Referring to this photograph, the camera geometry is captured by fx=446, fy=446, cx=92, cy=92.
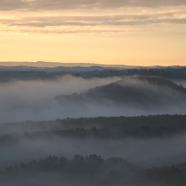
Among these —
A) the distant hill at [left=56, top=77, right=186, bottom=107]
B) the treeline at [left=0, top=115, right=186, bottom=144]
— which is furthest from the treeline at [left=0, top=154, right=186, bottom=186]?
the distant hill at [left=56, top=77, right=186, bottom=107]

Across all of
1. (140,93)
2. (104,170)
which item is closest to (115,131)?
(104,170)

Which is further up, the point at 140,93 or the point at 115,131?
the point at 115,131

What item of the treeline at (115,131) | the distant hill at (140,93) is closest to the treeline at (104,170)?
the treeline at (115,131)

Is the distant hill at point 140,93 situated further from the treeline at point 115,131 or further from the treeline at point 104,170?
the treeline at point 104,170

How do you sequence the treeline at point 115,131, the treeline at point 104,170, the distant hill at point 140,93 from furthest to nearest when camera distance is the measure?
1. the distant hill at point 140,93
2. the treeline at point 115,131
3. the treeline at point 104,170

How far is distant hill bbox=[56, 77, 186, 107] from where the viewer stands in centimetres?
17975

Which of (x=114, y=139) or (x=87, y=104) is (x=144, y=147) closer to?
(x=114, y=139)

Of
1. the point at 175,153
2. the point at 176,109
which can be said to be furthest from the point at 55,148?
the point at 176,109

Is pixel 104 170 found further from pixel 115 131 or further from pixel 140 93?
pixel 140 93

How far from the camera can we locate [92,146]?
90.4m

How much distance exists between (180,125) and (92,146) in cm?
2736

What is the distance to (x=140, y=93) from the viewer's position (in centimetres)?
18188

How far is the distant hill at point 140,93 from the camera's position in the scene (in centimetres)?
17975

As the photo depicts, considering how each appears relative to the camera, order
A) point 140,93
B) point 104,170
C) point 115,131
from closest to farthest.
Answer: point 104,170, point 115,131, point 140,93
